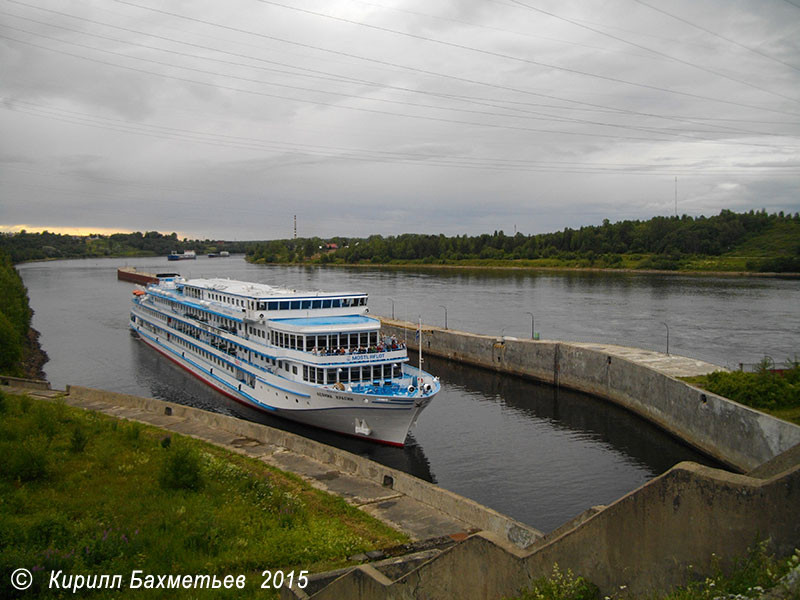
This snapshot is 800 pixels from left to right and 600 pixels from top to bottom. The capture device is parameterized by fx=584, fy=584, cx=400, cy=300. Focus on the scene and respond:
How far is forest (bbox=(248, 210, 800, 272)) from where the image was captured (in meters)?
142

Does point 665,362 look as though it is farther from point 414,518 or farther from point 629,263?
point 629,263

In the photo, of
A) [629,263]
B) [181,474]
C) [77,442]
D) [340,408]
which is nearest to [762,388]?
[340,408]

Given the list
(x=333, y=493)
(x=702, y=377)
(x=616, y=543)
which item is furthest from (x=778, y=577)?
(x=702, y=377)

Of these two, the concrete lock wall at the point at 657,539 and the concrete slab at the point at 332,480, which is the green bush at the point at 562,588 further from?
the concrete slab at the point at 332,480

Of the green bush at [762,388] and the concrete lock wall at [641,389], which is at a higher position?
the green bush at [762,388]

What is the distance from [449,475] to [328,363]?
8.31 meters

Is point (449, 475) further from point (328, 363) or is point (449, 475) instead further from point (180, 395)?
point (180, 395)

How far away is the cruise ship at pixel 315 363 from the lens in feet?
97.9

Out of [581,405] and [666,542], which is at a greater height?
[666,542]

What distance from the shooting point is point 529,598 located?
7.89m

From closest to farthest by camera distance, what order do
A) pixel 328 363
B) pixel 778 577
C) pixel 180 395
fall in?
pixel 778 577 → pixel 328 363 → pixel 180 395

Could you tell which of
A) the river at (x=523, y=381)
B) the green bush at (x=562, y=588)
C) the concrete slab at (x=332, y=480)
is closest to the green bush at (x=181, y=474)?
the concrete slab at (x=332, y=480)

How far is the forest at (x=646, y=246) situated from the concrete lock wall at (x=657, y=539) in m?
144

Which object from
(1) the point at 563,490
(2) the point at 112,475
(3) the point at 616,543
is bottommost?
(1) the point at 563,490
